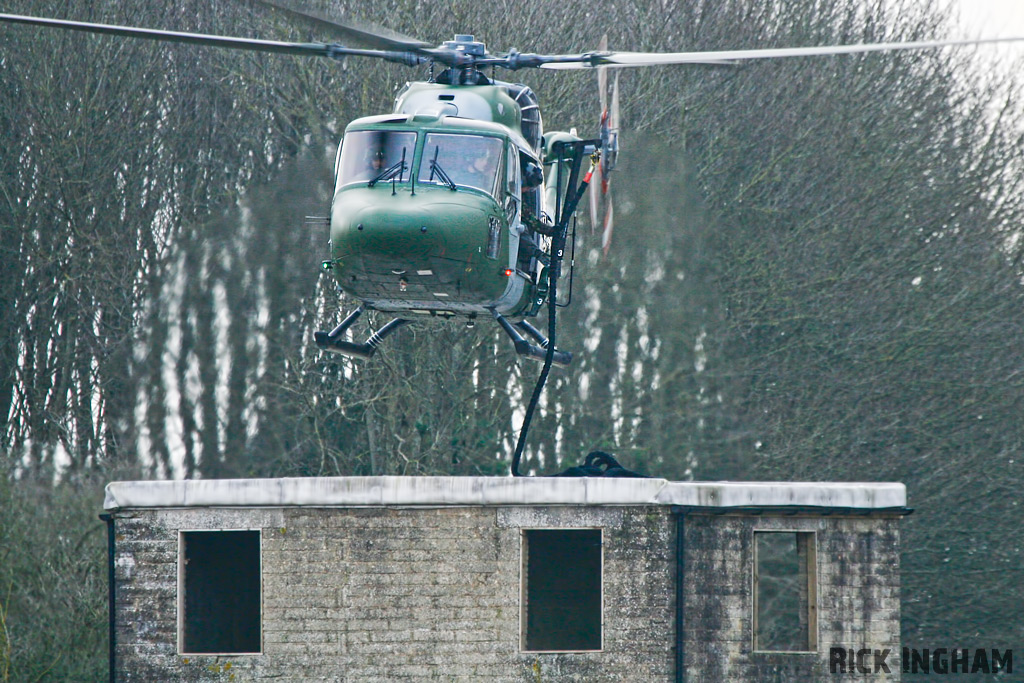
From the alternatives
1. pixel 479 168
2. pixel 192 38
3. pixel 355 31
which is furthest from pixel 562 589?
pixel 192 38

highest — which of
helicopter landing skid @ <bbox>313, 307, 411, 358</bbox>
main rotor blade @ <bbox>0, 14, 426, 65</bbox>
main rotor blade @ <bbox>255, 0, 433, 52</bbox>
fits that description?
main rotor blade @ <bbox>255, 0, 433, 52</bbox>

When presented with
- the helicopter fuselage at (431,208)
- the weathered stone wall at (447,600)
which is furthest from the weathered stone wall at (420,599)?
the helicopter fuselage at (431,208)

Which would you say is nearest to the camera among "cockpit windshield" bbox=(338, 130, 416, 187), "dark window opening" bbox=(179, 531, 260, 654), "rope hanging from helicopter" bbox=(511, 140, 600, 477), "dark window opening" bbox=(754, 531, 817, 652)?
"cockpit windshield" bbox=(338, 130, 416, 187)

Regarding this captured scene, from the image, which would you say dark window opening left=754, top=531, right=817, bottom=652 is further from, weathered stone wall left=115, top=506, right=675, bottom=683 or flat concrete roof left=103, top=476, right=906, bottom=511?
weathered stone wall left=115, top=506, right=675, bottom=683

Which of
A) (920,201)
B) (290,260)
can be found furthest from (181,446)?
(920,201)

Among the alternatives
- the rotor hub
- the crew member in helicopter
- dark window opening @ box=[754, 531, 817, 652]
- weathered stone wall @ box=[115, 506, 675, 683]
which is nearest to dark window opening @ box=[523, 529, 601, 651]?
weathered stone wall @ box=[115, 506, 675, 683]

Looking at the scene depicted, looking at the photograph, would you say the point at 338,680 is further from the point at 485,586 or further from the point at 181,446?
the point at 181,446

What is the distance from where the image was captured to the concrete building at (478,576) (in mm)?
13906

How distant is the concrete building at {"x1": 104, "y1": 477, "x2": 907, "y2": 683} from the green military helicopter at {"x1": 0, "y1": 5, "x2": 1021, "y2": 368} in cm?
181

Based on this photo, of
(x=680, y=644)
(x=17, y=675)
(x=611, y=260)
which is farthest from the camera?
(x=611, y=260)

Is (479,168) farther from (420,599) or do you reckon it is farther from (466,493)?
(420,599)

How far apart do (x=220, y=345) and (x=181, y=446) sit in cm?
155

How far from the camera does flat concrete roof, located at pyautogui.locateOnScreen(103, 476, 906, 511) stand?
13.9 meters

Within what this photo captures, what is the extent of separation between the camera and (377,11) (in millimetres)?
24562
